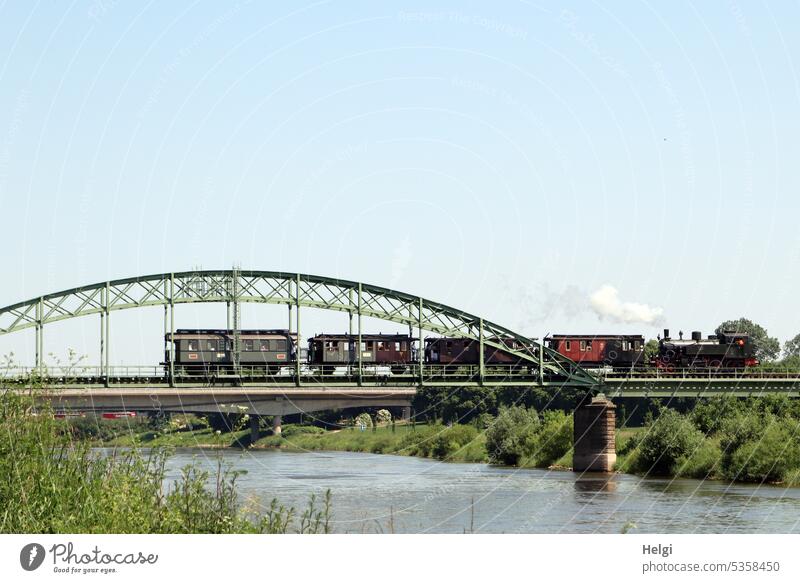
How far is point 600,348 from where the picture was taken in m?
103

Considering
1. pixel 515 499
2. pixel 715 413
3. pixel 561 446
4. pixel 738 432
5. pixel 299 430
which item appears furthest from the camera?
pixel 299 430

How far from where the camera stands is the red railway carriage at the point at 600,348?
101438 millimetres

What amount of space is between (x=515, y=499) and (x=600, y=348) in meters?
41.3

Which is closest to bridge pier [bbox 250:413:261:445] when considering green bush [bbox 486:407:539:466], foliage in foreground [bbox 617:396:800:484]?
green bush [bbox 486:407:539:466]

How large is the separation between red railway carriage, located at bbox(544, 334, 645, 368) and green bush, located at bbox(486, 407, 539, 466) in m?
6.87

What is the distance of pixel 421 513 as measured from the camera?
53125mm

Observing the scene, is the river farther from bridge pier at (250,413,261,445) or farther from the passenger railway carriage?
bridge pier at (250,413,261,445)

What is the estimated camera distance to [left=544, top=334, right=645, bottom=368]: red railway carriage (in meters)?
101

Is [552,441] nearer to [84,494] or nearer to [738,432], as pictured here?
[738,432]

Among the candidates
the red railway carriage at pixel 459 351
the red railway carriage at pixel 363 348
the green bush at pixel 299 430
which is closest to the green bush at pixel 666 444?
the red railway carriage at pixel 459 351

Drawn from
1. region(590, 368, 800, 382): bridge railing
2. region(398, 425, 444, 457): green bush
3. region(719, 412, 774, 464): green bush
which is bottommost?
region(398, 425, 444, 457): green bush

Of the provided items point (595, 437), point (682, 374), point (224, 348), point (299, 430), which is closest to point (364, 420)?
point (299, 430)
